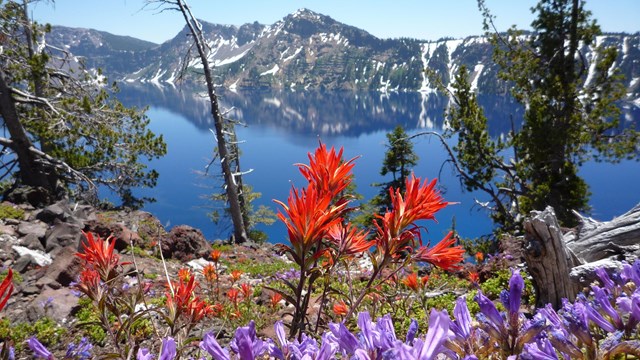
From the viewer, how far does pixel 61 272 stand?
6.49 metres

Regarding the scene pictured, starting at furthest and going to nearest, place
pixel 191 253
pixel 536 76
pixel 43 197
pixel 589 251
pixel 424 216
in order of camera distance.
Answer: pixel 536 76 < pixel 43 197 < pixel 191 253 < pixel 589 251 < pixel 424 216

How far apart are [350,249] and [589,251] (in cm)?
399

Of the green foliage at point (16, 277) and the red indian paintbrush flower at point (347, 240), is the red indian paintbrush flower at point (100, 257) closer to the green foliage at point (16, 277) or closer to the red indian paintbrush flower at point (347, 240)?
the red indian paintbrush flower at point (347, 240)

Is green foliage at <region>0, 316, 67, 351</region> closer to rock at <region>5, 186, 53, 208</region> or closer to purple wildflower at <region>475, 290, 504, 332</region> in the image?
purple wildflower at <region>475, 290, 504, 332</region>

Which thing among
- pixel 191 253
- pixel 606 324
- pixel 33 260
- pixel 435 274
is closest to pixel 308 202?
pixel 606 324

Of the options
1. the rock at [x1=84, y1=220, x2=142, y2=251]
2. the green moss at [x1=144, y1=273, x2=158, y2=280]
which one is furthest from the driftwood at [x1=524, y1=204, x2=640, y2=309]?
the rock at [x1=84, y1=220, x2=142, y2=251]

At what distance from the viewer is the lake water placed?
2076 inches

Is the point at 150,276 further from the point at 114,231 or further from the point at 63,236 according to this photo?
the point at 63,236

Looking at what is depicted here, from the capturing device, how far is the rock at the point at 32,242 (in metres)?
8.41

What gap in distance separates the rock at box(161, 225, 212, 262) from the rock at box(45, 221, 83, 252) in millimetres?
2303

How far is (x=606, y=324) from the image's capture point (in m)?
1.05

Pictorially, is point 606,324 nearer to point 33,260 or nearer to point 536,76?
point 33,260

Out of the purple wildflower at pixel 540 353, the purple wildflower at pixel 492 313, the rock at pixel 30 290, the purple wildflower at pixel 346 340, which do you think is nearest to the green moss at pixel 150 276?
the rock at pixel 30 290

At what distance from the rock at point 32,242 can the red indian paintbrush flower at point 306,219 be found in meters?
9.30
